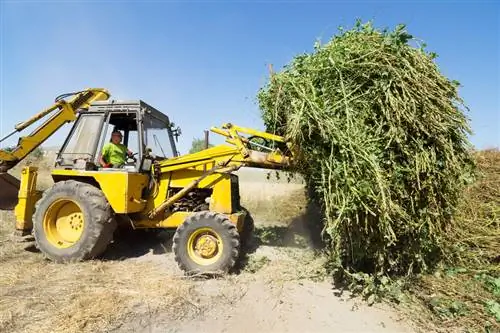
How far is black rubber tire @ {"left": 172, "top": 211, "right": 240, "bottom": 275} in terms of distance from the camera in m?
5.34

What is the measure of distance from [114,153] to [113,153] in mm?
17

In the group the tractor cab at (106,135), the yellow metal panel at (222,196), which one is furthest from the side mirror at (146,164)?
the yellow metal panel at (222,196)

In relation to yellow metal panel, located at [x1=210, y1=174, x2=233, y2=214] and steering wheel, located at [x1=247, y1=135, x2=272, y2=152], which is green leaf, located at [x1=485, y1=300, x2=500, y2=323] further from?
yellow metal panel, located at [x1=210, y1=174, x2=233, y2=214]

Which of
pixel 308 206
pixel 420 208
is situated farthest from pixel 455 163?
pixel 308 206

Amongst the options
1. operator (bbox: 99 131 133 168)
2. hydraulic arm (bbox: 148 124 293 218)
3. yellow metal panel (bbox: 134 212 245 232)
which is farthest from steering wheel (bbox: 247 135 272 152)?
operator (bbox: 99 131 133 168)

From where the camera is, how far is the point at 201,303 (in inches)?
174

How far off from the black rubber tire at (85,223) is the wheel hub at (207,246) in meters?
1.51

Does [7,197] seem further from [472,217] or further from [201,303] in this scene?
[472,217]

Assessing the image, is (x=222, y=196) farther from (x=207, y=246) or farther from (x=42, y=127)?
(x=42, y=127)

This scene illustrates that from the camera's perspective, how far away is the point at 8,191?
7.34 metres

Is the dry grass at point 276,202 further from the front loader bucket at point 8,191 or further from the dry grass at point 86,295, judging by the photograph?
the front loader bucket at point 8,191

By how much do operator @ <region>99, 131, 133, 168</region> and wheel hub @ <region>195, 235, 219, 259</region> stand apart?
6.50 ft

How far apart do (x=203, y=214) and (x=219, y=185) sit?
2.24 feet

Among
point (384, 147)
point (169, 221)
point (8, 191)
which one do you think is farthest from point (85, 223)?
point (384, 147)
